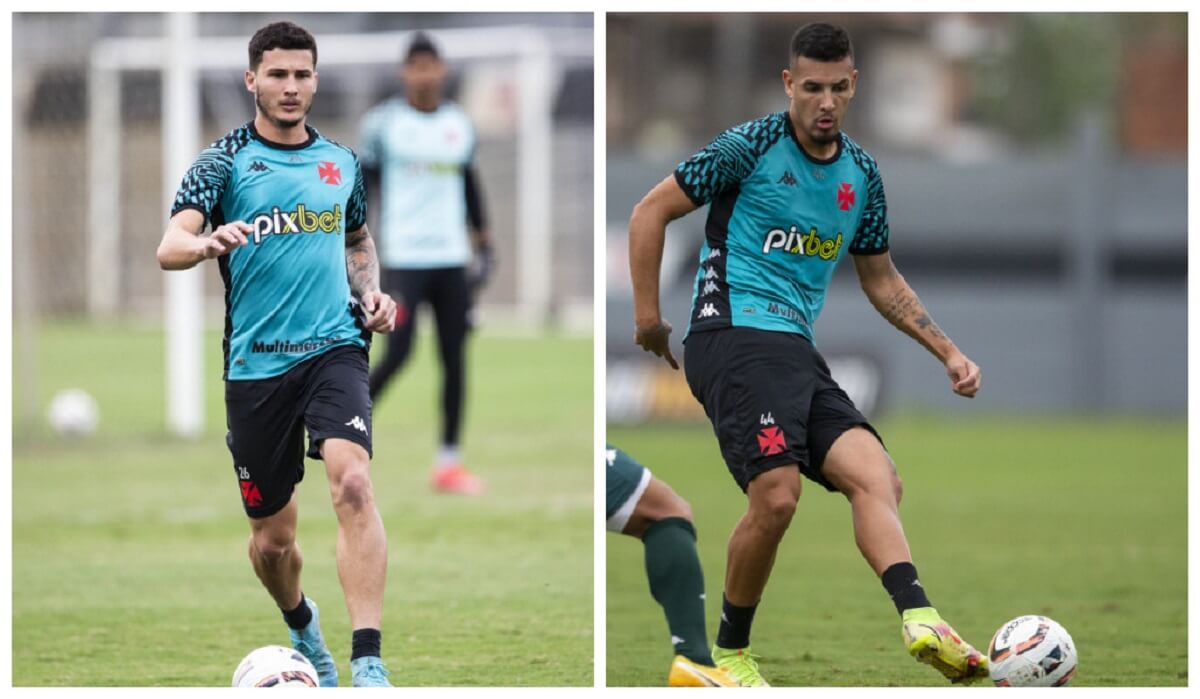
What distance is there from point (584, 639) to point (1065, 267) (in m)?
17.7

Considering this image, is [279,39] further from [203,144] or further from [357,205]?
[203,144]

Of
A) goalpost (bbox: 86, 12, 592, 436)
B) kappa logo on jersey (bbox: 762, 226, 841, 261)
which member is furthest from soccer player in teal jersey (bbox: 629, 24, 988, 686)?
goalpost (bbox: 86, 12, 592, 436)

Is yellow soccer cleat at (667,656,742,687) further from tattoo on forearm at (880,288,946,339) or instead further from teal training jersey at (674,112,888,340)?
tattoo on forearm at (880,288,946,339)

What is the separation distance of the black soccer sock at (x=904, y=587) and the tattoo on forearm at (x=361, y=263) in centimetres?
167

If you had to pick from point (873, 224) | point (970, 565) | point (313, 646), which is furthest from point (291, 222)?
point (970, 565)

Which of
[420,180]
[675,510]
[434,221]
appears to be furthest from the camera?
[420,180]

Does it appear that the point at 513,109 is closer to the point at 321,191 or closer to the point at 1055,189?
the point at 1055,189

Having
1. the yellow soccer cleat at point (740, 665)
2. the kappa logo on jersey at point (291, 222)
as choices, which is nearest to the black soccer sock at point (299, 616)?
the kappa logo on jersey at point (291, 222)

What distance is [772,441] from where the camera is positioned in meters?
5.04

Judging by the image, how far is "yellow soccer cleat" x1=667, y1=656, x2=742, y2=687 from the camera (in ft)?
17.0

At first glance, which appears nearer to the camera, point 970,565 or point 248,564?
point 248,564

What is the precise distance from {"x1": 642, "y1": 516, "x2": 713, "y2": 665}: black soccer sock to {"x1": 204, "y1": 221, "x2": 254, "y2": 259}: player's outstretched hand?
171 cm

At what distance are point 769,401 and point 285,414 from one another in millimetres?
1350
